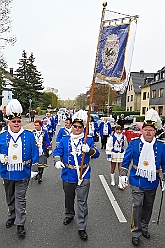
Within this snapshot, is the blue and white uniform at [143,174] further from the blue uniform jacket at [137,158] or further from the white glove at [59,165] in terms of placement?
the white glove at [59,165]

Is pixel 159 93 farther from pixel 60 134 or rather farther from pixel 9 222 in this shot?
pixel 9 222

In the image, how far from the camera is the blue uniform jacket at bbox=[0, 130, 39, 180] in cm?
407

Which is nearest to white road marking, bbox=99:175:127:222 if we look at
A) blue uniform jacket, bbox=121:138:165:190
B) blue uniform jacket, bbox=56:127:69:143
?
blue uniform jacket, bbox=121:138:165:190

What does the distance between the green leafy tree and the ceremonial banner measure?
5012cm

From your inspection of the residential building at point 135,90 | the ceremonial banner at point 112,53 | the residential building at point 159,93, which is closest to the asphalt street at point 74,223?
the ceremonial banner at point 112,53

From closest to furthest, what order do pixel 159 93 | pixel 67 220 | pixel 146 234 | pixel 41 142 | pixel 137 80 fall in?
pixel 146 234, pixel 67 220, pixel 41 142, pixel 159 93, pixel 137 80

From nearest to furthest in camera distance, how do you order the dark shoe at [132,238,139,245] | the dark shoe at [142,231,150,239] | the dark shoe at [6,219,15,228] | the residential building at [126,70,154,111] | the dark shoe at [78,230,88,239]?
the dark shoe at [132,238,139,245]
the dark shoe at [78,230,88,239]
the dark shoe at [142,231,150,239]
the dark shoe at [6,219,15,228]
the residential building at [126,70,154,111]

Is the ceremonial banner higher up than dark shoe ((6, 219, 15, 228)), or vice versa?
the ceremonial banner

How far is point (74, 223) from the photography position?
4.43 m

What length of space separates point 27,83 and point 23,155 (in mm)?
51645

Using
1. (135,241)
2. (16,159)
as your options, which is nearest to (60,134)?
(16,159)

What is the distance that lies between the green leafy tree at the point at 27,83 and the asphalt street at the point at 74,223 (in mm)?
47902

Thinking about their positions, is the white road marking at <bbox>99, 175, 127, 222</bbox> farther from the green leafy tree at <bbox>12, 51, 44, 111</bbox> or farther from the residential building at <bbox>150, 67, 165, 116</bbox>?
the green leafy tree at <bbox>12, 51, 44, 111</bbox>

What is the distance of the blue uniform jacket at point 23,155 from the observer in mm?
4070
